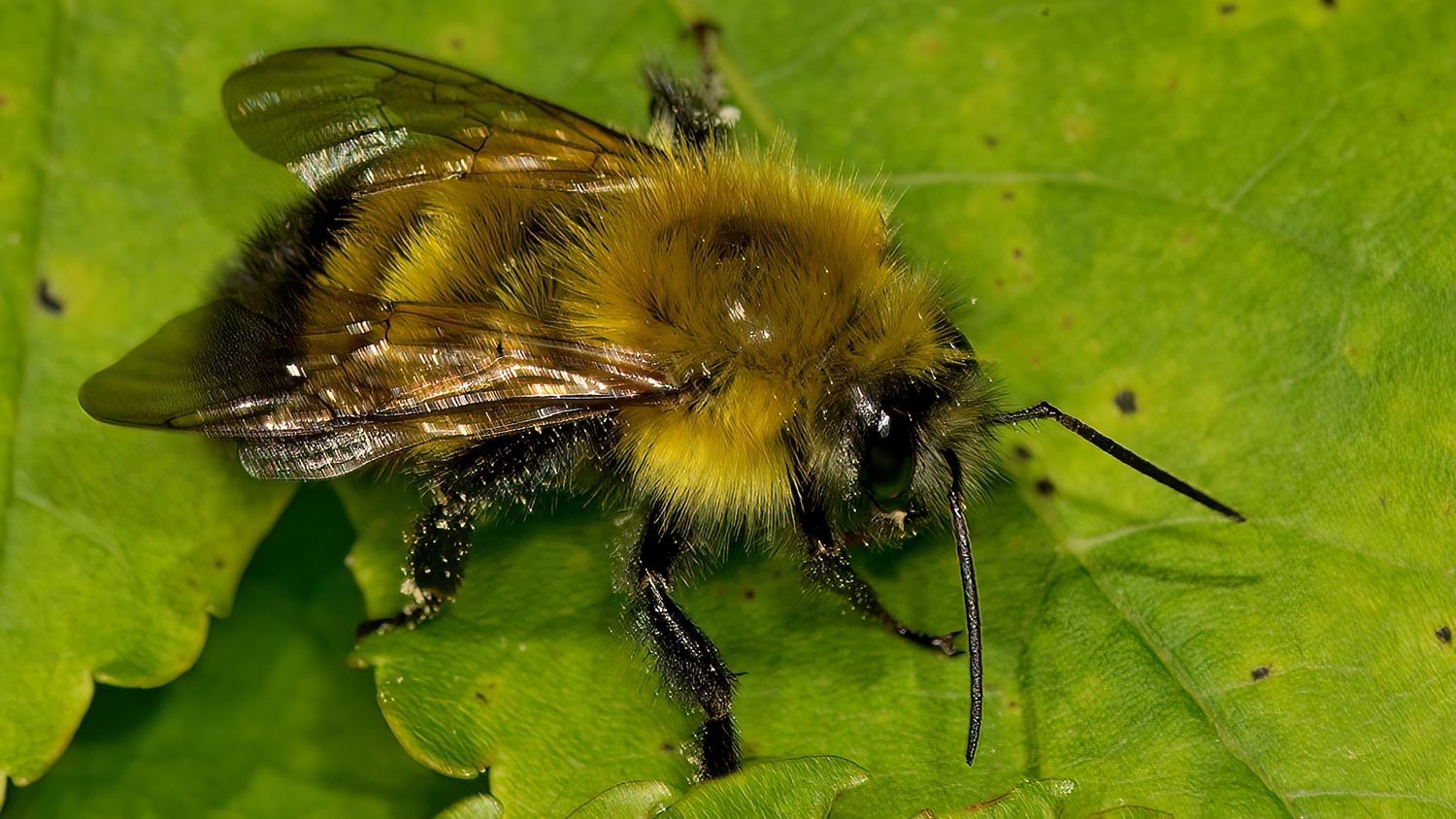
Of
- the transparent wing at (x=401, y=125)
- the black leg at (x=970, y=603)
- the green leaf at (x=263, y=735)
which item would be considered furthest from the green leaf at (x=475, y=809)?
the transparent wing at (x=401, y=125)

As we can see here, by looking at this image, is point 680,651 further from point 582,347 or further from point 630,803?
point 582,347

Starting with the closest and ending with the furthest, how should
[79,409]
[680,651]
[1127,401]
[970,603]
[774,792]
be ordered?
[774,792] → [970,603] → [680,651] → [1127,401] → [79,409]

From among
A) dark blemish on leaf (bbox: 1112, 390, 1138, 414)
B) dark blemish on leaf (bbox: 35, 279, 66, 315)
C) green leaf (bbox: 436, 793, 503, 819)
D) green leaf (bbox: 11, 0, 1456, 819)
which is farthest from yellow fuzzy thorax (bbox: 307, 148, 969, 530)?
dark blemish on leaf (bbox: 35, 279, 66, 315)

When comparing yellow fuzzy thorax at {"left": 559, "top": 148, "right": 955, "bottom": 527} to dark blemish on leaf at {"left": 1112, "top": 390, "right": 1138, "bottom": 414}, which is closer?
yellow fuzzy thorax at {"left": 559, "top": 148, "right": 955, "bottom": 527}

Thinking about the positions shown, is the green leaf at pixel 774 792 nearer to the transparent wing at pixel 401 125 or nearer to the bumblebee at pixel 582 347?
the bumblebee at pixel 582 347

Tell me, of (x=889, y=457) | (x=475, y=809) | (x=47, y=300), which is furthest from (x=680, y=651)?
(x=47, y=300)

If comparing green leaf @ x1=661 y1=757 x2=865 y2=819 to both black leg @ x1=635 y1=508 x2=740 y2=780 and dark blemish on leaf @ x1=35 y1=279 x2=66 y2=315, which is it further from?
dark blemish on leaf @ x1=35 y1=279 x2=66 y2=315

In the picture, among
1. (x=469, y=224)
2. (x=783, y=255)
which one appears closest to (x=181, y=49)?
(x=469, y=224)
